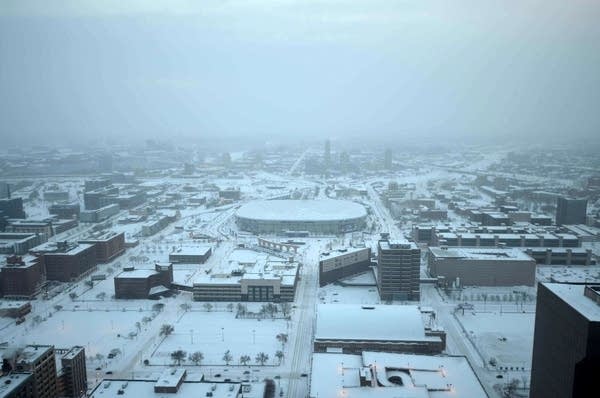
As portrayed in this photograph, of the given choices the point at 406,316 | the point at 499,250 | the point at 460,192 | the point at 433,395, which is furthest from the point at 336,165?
the point at 433,395

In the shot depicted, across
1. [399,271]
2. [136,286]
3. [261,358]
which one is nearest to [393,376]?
[261,358]

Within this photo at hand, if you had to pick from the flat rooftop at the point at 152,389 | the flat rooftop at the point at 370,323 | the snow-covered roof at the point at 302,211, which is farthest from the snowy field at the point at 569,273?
the flat rooftop at the point at 152,389

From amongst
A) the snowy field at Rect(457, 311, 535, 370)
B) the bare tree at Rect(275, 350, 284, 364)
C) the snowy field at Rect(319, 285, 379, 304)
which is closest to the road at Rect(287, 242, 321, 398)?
the bare tree at Rect(275, 350, 284, 364)

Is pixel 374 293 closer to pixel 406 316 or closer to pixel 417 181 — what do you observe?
pixel 406 316

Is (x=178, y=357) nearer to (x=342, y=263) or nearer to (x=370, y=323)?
(x=370, y=323)

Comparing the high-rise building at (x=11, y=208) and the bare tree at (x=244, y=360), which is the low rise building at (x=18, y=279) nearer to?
the bare tree at (x=244, y=360)

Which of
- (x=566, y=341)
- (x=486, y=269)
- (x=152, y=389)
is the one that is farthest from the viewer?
(x=486, y=269)
